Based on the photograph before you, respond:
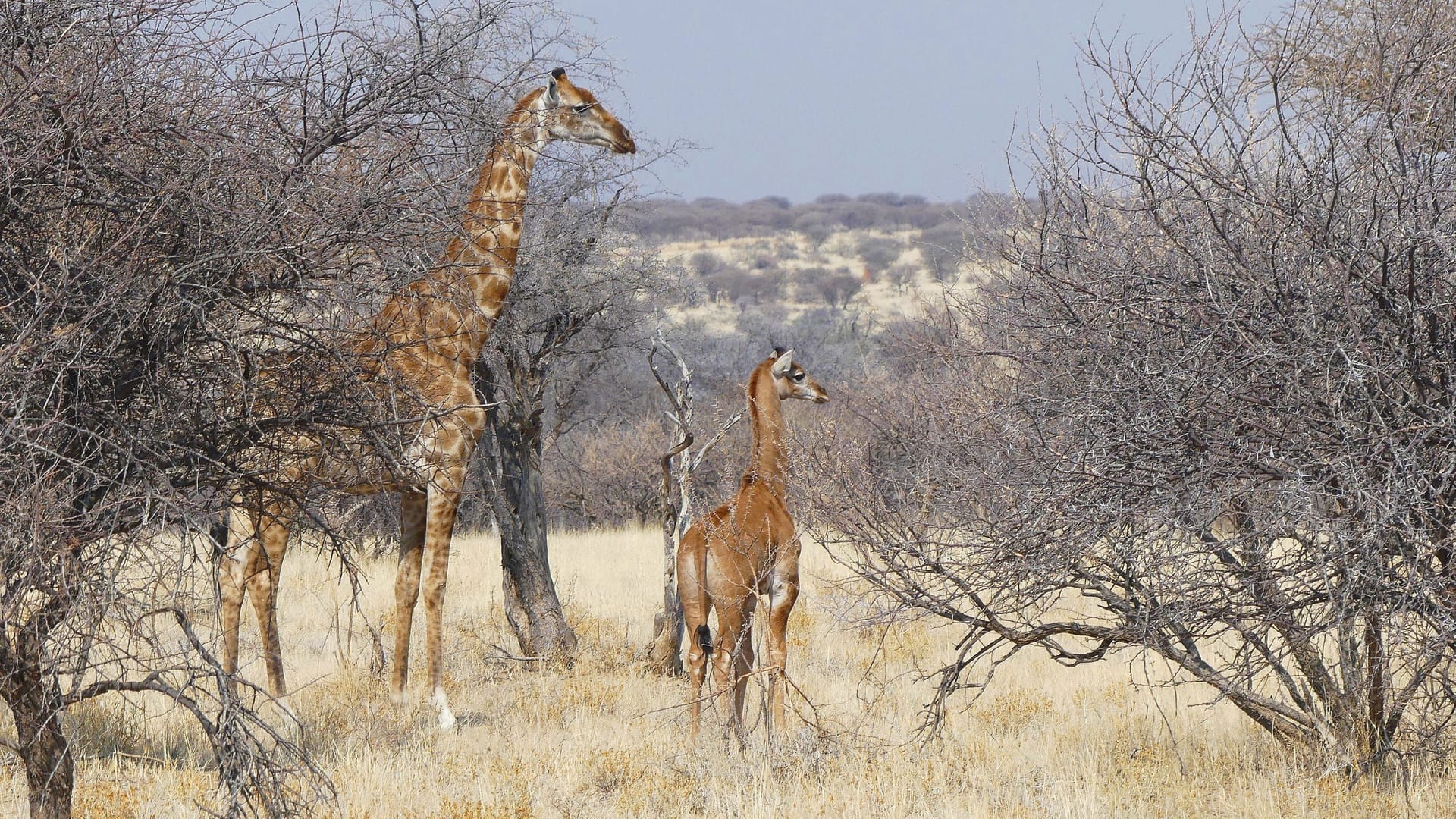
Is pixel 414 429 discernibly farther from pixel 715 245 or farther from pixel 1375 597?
pixel 715 245

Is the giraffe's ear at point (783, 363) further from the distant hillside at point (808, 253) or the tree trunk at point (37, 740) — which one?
the distant hillside at point (808, 253)

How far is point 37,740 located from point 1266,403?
15.0 feet

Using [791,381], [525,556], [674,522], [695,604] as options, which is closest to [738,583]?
[695,604]

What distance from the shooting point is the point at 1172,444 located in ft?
17.4

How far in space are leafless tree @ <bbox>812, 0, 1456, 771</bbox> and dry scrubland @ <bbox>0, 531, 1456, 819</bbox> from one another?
45 cm

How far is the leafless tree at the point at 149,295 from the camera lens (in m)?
4.07

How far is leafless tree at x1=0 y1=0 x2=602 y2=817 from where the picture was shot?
160 inches

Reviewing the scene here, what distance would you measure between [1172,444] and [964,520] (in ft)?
3.27

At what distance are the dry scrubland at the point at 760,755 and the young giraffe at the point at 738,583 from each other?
34 centimetres

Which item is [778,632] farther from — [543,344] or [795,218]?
[795,218]

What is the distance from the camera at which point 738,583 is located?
22.2 ft

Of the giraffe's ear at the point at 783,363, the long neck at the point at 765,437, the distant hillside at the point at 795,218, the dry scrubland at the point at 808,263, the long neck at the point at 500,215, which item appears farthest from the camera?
the distant hillside at the point at 795,218

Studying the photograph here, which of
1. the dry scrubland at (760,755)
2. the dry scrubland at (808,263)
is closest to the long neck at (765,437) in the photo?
the dry scrubland at (760,755)

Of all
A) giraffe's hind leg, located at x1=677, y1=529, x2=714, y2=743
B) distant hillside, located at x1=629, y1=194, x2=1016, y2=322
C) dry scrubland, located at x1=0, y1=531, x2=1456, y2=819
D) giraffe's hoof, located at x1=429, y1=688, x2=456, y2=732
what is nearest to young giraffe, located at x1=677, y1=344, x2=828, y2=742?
giraffe's hind leg, located at x1=677, y1=529, x2=714, y2=743
